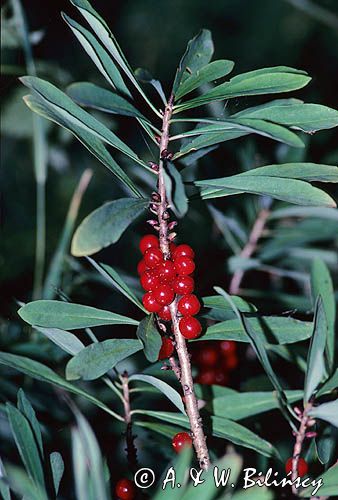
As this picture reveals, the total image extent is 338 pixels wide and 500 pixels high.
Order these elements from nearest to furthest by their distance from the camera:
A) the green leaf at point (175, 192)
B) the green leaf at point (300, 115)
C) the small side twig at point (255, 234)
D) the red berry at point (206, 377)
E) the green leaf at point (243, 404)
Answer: the green leaf at point (175, 192)
the green leaf at point (300, 115)
the green leaf at point (243, 404)
the red berry at point (206, 377)
the small side twig at point (255, 234)

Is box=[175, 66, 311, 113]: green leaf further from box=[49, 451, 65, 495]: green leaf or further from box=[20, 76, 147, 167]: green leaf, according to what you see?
box=[49, 451, 65, 495]: green leaf

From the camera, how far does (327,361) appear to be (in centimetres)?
78

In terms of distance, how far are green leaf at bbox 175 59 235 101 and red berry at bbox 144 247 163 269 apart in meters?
0.16

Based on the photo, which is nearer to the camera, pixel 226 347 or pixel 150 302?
pixel 150 302

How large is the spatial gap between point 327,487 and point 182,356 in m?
0.18

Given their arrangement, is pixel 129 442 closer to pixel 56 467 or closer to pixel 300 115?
pixel 56 467

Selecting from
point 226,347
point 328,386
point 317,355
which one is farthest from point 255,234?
point 317,355

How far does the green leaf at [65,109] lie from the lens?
578 millimetres

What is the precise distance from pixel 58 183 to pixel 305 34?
1.33 m

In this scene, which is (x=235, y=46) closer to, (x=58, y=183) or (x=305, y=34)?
(x=305, y=34)

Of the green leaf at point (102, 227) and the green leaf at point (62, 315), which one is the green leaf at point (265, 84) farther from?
the green leaf at point (62, 315)

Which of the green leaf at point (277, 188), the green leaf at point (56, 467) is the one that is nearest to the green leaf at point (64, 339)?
the green leaf at point (56, 467)

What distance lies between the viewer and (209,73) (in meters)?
0.65

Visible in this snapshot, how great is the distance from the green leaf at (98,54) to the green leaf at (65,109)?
49mm
